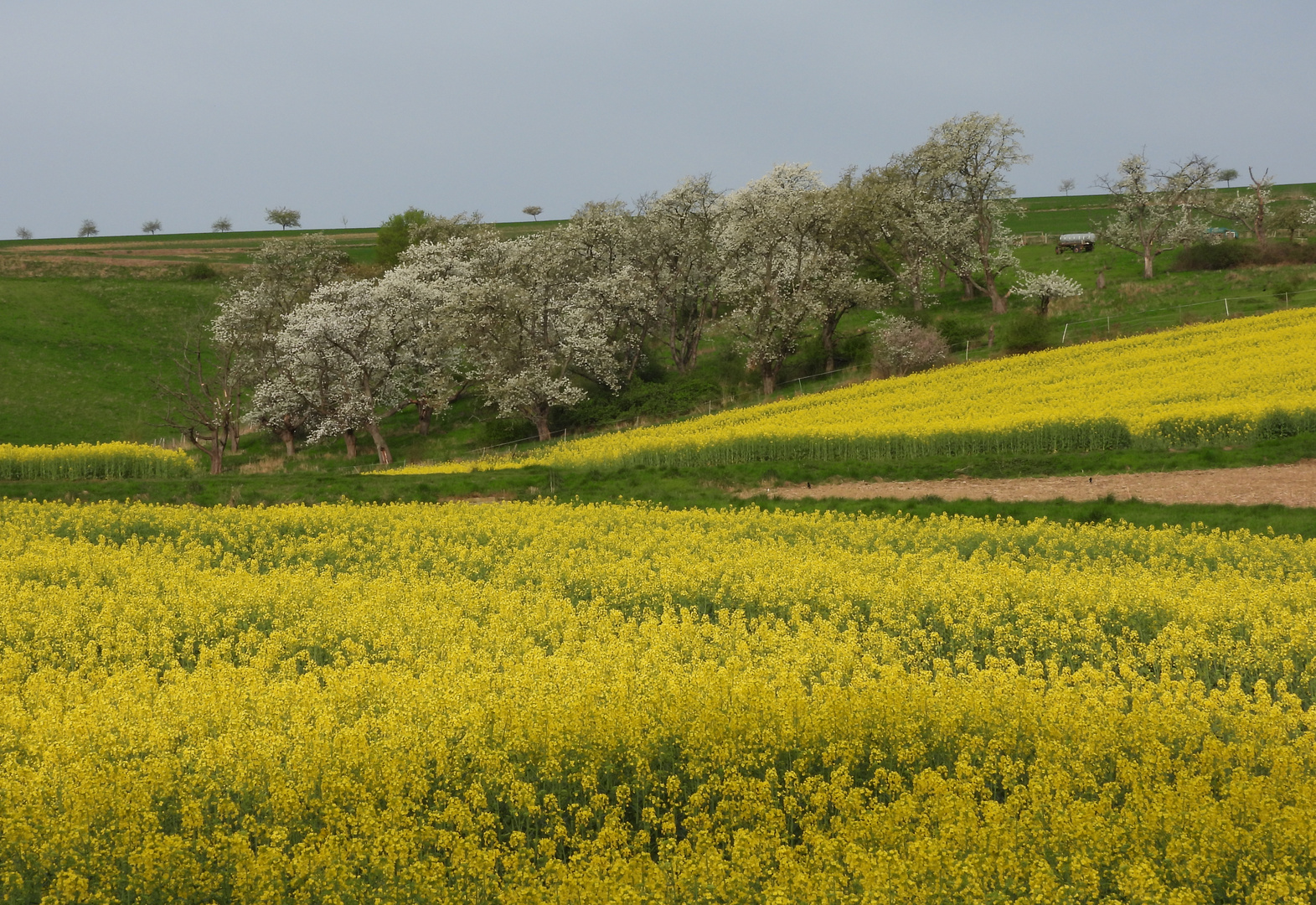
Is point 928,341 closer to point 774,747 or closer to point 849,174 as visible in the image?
point 849,174

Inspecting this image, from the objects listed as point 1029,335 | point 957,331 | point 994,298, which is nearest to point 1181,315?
point 1029,335

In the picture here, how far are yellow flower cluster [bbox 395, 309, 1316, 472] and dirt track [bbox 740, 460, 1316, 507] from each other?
112 inches

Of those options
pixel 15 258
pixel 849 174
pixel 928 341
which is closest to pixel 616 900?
pixel 928 341

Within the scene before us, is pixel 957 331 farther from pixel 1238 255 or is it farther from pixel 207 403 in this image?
pixel 207 403

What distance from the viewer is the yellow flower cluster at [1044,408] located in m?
28.3

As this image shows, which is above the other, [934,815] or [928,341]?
[928,341]

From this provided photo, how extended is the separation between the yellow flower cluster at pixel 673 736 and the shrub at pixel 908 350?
31486mm

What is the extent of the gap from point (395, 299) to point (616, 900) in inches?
1965

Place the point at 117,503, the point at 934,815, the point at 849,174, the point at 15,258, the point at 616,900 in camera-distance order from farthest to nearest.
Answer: the point at 15,258 → the point at 849,174 → the point at 117,503 → the point at 934,815 → the point at 616,900

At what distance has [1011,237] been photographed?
6156 cm

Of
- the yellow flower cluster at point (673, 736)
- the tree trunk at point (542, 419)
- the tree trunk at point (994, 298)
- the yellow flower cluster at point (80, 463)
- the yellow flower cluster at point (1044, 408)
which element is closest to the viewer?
the yellow flower cluster at point (673, 736)

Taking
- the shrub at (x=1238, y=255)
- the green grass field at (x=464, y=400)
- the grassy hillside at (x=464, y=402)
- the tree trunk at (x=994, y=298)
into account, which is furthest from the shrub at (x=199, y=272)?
the shrub at (x=1238, y=255)

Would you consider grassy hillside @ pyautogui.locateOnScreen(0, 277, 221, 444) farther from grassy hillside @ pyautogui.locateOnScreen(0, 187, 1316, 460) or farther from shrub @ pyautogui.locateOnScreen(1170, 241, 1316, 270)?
shrub @ pyautogui.locateOnScreen(1170, 241, 1316, 270)

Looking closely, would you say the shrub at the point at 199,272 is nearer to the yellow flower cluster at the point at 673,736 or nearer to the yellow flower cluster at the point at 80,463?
the yellow flower cluster at the point at 80,463
